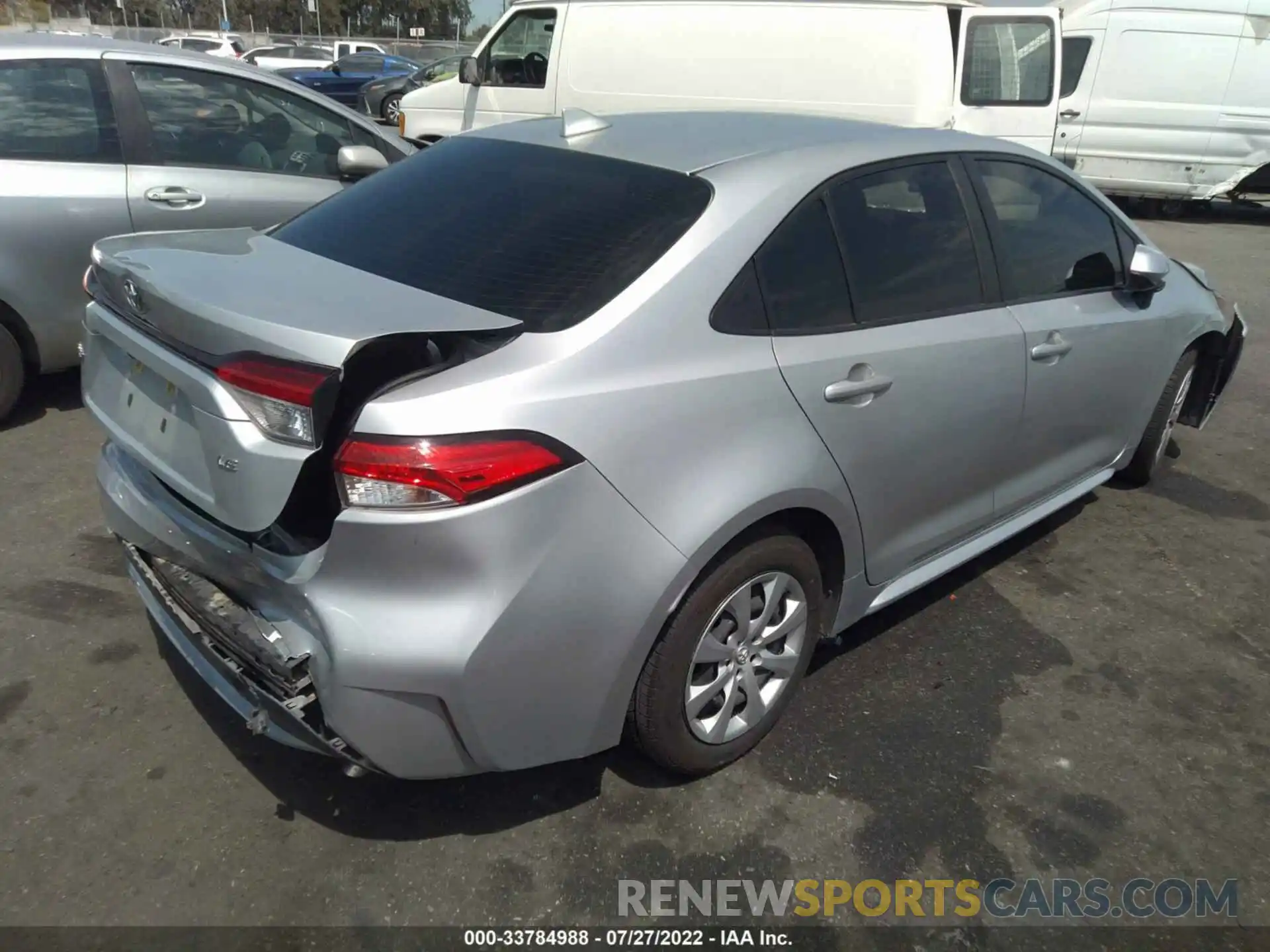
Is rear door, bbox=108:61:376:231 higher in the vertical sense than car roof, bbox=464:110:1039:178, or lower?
lower

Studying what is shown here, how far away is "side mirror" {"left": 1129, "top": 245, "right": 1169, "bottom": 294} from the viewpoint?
12.1 ft

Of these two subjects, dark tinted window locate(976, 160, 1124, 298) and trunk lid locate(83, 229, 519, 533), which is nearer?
trunk lid locate(83, 229, 519, 533)

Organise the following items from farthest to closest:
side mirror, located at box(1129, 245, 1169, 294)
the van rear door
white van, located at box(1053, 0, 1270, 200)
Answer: white van, located at box(1053, 0, 1270, 200), the van rear door, side mirror, located at box(1129, 245, 1169, 294)

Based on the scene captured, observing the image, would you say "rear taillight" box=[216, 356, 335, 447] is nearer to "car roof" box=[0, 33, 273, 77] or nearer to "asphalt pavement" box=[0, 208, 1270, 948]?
"asphalt pavement" box=[0, 208, 1270, 948]

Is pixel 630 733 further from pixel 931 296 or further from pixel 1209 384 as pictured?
pixel 1209 384

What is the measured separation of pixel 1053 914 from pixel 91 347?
2.88 metres

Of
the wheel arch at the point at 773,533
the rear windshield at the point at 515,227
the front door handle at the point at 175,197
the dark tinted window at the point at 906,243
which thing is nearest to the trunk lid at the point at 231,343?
the rear windshield at the point at 515,227

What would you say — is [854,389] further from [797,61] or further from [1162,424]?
[797,61]

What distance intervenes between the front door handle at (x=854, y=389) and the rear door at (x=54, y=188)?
12.1 ft

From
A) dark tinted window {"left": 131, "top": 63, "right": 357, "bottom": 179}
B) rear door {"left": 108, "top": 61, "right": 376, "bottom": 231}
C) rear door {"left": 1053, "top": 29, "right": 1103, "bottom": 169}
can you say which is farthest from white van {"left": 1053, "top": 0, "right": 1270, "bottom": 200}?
rear door {"left": 108, "top": 61, "right": 376, "bottom": 231}

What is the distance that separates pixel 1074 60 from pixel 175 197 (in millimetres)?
12093

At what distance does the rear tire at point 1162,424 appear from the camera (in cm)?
437

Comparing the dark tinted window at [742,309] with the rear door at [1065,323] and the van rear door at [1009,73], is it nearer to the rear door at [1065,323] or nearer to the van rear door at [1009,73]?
the rear door at [1065,323]

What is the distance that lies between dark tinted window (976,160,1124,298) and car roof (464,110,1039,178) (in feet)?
0.61
